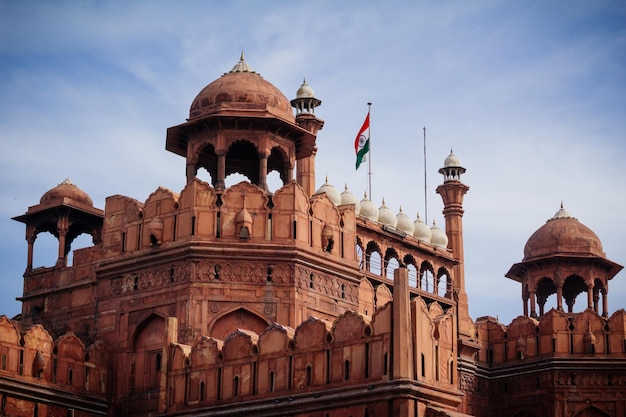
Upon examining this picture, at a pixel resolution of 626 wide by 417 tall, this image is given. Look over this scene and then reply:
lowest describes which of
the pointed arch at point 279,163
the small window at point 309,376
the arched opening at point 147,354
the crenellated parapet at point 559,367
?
the small window at point 309,376

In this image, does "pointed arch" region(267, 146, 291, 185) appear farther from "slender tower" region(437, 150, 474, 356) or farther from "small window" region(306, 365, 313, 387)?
"slender tower" region(437, 150, 474, 356)

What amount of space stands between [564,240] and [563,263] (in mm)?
614

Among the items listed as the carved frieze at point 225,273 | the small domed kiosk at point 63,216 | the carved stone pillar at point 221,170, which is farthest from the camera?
the small domed kiosk at point 63,216

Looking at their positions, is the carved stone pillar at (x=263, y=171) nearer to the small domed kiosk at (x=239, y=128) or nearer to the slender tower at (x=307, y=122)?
the small domed kiosk at (x=239, y=128)

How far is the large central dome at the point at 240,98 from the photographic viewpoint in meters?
31.5

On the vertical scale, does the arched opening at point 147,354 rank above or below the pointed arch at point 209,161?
below

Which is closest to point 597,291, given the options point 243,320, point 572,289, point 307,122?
point 572,289

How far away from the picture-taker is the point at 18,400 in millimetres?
27875

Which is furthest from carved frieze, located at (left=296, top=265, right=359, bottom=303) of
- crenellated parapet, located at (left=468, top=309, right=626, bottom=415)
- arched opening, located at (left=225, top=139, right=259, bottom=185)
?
crenellated parapet, located at (left=468, top=309, right=626, bottom=415)

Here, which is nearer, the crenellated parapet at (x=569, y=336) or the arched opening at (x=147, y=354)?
the arched opening at (x=147, y=354)

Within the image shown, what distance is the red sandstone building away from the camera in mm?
25703

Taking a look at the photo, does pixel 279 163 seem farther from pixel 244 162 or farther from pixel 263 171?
pixel 263 171

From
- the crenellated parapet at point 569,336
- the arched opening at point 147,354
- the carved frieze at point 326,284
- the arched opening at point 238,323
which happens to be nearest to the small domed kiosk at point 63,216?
the arched opening at point 147,354

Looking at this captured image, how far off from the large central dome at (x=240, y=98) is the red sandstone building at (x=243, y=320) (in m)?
0.04
